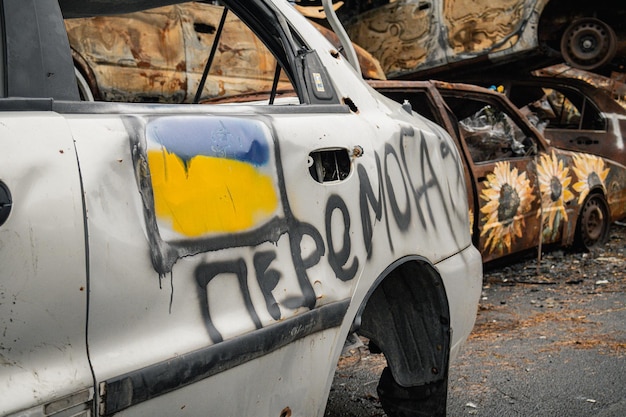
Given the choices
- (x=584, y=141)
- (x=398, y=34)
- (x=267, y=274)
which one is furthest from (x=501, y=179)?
Result: (x=398, y=34)

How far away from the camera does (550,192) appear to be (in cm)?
657

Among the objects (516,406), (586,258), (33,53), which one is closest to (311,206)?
(33,53)

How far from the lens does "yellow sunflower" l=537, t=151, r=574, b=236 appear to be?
647 centimetres

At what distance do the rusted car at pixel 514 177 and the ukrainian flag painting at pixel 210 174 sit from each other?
3.36 m

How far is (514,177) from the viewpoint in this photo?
6070 mm

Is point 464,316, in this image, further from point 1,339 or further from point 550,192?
point 550,192

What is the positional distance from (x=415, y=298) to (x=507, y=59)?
9493 mm

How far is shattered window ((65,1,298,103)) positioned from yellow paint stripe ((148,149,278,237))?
365 centimetres

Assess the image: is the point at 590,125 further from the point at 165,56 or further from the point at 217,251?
the point at 217,251

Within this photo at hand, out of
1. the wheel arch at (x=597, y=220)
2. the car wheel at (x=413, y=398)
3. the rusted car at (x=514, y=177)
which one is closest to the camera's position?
the car wheel at (x=413, y=398)

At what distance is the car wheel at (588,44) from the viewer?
1170cm

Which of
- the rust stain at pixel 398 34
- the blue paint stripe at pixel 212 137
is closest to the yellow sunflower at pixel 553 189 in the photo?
the blue paint stripe at pixel 212 137

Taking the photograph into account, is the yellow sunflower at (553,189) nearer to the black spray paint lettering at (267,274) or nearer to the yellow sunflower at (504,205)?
the yellow sunflower at (504,205)

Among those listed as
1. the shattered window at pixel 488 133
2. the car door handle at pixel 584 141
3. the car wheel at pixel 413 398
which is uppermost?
the shattered window at pixel 488 133
